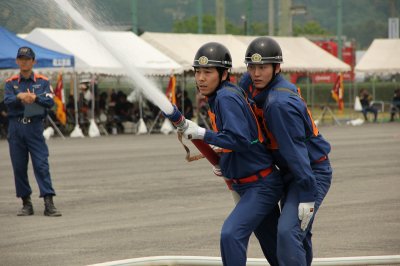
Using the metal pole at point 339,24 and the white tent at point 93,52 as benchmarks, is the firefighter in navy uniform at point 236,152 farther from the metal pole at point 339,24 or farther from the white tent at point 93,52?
the metal pole at point 339,24

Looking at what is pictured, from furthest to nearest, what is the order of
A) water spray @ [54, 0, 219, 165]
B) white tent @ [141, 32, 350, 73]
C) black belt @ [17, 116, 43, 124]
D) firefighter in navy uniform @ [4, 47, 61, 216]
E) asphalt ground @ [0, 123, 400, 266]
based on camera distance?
white tent @ [141, 32, 350, 73] < black belt @ [17, 116, 43, 124] < firefighter in navy uniform @ [4, 47, 61, 216] < asphalt ground @ [0, 123, 400, 266] < water spray @ [54, 0, 219, 165]

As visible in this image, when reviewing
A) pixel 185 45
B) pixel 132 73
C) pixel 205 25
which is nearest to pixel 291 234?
pixel 132 73

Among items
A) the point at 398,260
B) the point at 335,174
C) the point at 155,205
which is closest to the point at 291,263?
the point at 398,260

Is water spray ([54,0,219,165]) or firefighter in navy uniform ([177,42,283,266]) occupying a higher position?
water spray ([54,0,219,165])

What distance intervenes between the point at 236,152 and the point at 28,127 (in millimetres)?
5864

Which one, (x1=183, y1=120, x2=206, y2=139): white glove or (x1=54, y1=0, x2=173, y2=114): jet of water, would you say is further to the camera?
(x1=183, y1=120, x2=206, y2=139): white glove

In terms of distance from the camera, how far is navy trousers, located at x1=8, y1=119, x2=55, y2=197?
38.7 ft

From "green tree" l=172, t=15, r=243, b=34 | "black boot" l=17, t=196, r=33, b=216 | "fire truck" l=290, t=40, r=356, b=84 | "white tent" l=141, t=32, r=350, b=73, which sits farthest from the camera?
"green tree" l=172, t=15, r=243, b=34

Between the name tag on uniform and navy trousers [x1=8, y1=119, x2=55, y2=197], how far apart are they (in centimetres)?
11

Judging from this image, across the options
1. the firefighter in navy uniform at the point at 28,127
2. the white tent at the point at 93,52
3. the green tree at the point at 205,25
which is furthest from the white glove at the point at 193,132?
the green tree at the point at 205,25

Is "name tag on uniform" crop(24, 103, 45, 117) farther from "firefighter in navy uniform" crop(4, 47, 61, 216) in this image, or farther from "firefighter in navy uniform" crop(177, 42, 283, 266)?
"firefighter in navy uniform" crop(177, 42, 283, 266)

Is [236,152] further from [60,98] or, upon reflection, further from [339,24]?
[339,24]

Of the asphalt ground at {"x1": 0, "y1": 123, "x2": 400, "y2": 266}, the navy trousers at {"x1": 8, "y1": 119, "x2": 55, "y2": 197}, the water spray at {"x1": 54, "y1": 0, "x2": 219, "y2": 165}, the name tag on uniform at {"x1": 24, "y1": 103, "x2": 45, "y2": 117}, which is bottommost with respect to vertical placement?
the asphalt ground at {"x1": 0, "y1": 123, "x2": 400, "y2": 266}

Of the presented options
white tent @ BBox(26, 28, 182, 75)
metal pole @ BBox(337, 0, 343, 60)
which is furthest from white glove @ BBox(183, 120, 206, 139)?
metal pole @ BBox(337, 0, 343, 60)
